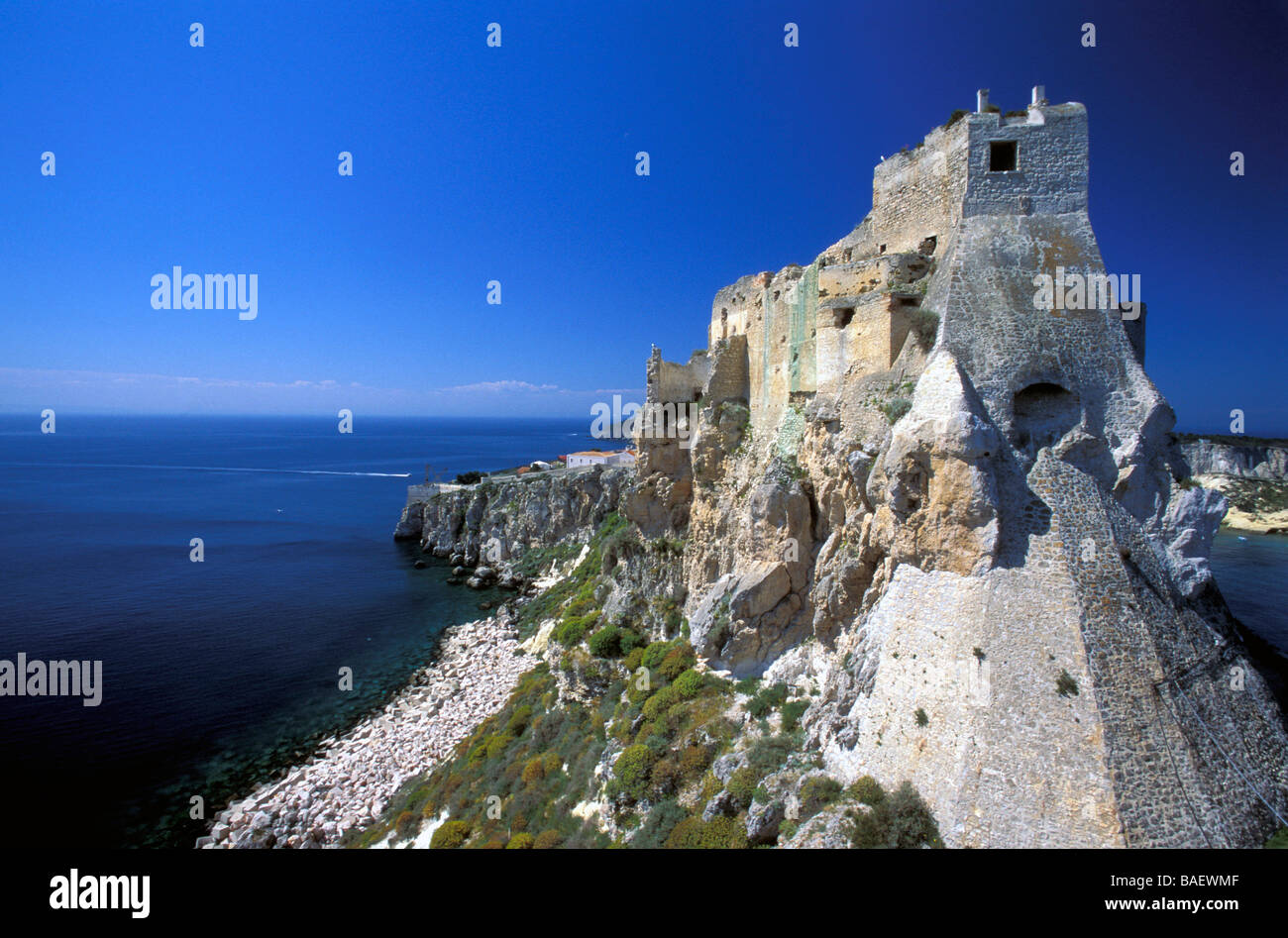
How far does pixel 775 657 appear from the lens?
1775 cm

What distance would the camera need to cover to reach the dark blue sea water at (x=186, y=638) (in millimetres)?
22688

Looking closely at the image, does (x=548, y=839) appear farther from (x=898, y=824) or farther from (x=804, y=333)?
(x=804, y=333)

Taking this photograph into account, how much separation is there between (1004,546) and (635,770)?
10.8 metres

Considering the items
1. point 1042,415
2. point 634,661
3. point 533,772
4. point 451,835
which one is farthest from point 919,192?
point 451,835

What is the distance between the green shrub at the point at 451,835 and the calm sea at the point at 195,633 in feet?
30.1

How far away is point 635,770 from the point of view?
16391 millimetres

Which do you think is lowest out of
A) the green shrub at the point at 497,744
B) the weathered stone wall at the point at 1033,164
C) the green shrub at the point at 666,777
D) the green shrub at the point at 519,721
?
the green shrub at the point at 497,744

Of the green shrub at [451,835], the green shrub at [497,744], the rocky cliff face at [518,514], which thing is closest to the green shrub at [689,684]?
the green shrub at [451,835]

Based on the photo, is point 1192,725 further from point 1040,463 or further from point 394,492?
point 394,492

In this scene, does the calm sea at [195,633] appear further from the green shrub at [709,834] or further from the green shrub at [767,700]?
the green shrub at [767,700]

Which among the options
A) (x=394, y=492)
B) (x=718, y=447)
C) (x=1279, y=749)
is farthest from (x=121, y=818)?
(x=394, y=492)

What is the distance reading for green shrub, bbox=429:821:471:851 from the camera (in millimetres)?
17750
